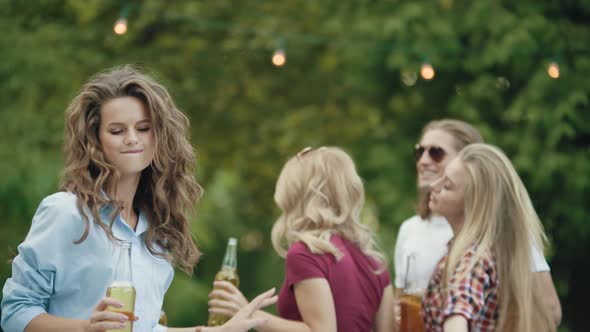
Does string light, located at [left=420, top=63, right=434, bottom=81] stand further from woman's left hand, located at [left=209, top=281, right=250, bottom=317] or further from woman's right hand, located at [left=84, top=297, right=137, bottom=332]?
woman's right hand, located at [left=84, top=297, right=137, bottom=332]

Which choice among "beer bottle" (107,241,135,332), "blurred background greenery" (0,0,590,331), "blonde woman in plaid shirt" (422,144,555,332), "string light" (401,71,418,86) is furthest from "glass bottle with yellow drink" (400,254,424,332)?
"string light" (401,71,418,86)

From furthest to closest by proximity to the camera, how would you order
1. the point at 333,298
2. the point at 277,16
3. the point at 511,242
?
the point at 277,16, the point at 333,298, the point at 511,242

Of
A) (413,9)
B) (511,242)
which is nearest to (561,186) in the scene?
(413,9)

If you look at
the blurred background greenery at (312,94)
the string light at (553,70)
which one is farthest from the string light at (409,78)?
the string light at (553,70)

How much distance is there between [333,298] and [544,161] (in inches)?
156

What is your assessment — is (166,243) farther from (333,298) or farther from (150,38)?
(150,38)

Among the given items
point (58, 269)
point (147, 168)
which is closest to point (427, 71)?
point (147, 168)

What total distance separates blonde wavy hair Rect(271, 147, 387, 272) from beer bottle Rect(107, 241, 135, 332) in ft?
4.50

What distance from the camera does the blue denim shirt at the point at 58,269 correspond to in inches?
91.0

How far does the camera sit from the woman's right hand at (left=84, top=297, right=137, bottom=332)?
2090 mm

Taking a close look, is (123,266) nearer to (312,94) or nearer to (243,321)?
(243,321)

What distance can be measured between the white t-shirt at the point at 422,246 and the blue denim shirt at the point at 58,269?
5.70ft

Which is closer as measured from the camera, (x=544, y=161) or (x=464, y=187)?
(x=464, y=187)

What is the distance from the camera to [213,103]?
9.14m
